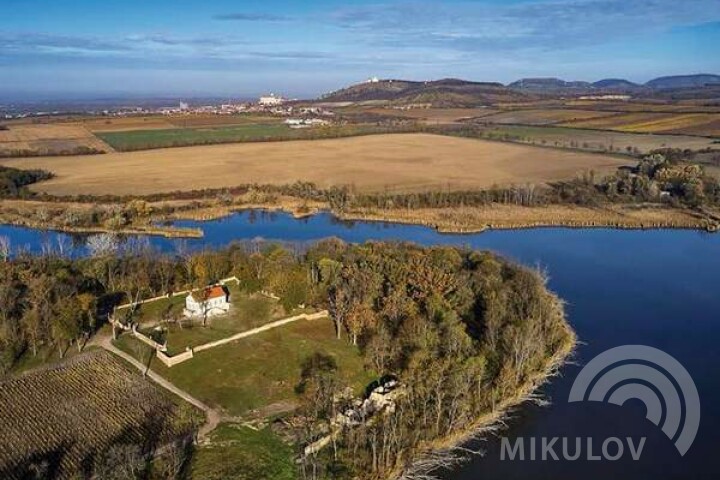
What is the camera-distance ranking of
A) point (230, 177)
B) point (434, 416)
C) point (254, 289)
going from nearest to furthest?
point (434, 416) < point (254, 289) < point (230, 177)

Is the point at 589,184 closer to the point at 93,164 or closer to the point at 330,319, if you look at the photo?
the point at 330,319

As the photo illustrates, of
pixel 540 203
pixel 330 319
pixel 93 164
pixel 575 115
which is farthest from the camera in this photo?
pixel 575 115

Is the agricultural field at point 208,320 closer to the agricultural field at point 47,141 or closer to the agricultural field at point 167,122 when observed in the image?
the agricultural field at point 47,141

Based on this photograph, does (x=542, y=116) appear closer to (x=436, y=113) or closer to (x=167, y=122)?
(x=436, y=113)

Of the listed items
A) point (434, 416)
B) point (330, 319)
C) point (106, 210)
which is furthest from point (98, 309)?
point (106, 210)

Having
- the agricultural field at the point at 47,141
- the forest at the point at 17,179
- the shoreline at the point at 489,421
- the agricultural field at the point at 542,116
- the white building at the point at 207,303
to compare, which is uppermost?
the agricultural field at the point at 542,116

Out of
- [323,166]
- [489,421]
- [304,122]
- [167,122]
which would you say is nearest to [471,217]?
[323,166]

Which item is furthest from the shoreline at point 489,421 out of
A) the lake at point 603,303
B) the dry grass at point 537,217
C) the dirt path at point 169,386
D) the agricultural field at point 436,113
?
the agricultural field at point 436,113
